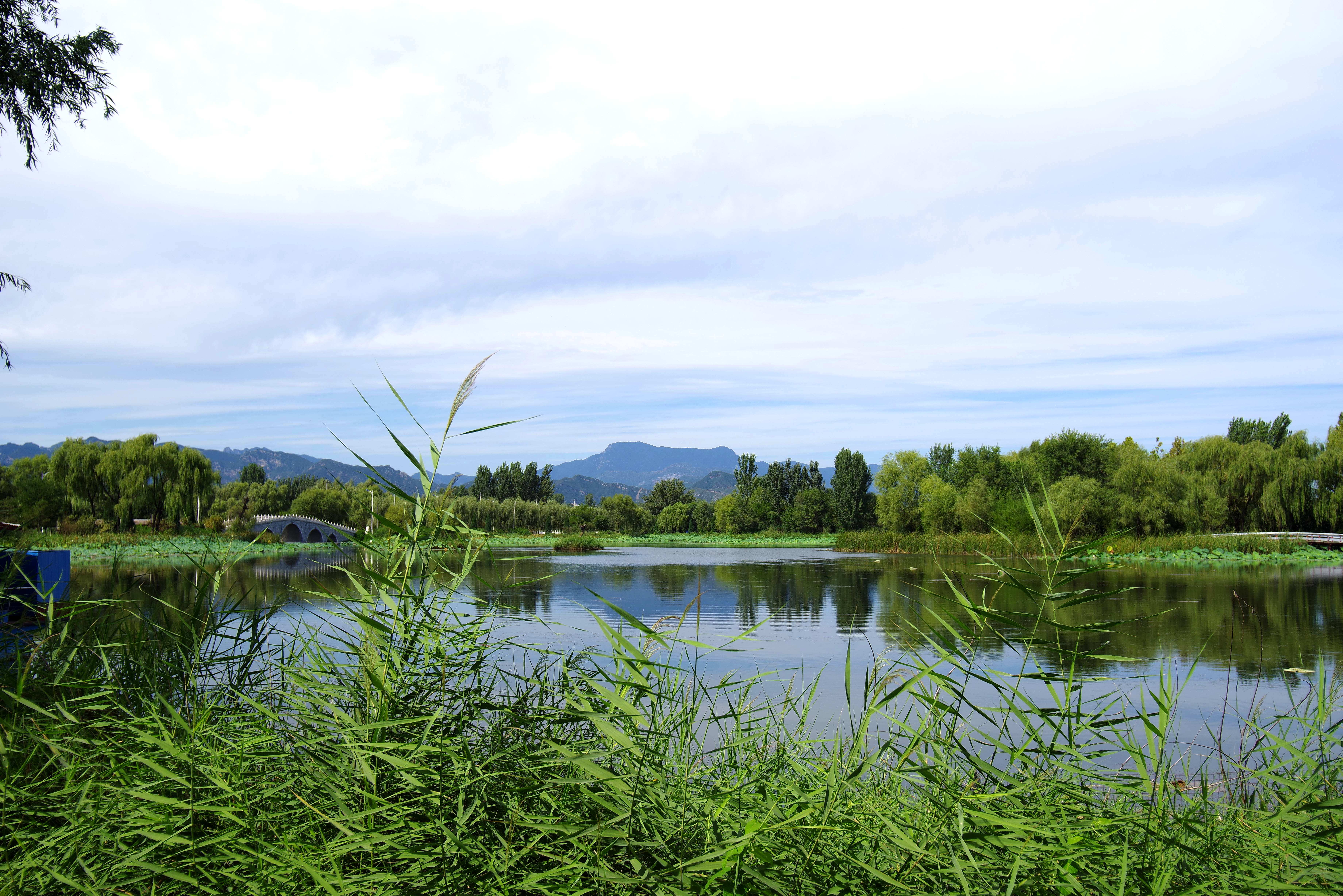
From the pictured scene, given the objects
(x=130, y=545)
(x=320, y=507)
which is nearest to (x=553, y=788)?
(x=130, y=545)

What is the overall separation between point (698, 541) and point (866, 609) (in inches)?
1976

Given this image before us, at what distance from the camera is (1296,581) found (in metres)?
19.6

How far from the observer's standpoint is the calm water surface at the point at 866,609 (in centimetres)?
393

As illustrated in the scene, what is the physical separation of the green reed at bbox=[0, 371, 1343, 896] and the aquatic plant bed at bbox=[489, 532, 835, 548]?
133 ft

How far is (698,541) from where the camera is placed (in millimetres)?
65438

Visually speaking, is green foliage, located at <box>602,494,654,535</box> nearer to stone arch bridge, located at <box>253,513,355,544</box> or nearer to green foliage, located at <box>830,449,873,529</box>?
green foliage, located at <box>830,449,873,529</box>

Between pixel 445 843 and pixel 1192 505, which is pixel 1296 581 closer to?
pixel 1192 505

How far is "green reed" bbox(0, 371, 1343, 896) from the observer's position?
1.69 m

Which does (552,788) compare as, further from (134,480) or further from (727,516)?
(727,516)

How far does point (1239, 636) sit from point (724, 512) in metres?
67.3

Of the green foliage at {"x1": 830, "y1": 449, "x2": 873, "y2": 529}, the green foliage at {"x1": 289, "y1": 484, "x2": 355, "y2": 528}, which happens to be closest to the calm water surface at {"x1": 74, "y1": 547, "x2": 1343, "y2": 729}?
the green foliage at {"x1": 289, "y1": 484, "x2": 355, "y2": 528}

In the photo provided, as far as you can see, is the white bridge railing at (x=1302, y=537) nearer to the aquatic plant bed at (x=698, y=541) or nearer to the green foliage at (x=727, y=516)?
the aquatic plant bed at (x=698, y=541)

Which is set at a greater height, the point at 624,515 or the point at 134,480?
the point at 134,480

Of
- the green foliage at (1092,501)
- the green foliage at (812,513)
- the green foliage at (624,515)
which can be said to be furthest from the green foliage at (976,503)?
the green foliage at (624,515)
